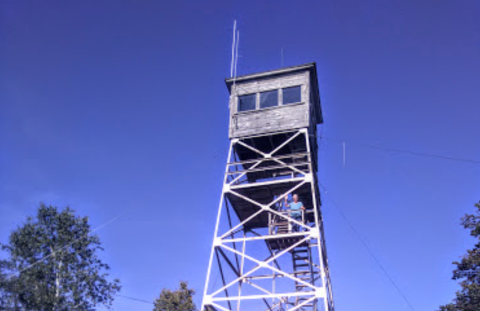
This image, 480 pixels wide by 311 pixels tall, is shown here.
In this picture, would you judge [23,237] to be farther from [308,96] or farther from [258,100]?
[308,96]

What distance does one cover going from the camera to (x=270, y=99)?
64.1 ft

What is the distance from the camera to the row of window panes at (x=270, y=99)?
1917 centimetres

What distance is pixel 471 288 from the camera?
20.4 meters

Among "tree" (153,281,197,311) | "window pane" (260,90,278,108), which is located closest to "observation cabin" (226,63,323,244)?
"window pane" (260,90,278,108)

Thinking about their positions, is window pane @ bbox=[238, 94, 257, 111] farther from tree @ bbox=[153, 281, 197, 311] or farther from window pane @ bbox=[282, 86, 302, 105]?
tree @ bbox=[153, 281, 197, 311]

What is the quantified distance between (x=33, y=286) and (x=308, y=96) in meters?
12.2

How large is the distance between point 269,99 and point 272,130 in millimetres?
1627

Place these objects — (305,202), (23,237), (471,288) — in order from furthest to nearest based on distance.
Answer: (471,288), (305,202), (23,237)

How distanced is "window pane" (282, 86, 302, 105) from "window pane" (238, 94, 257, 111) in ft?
4.42

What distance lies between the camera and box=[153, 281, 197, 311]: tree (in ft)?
108

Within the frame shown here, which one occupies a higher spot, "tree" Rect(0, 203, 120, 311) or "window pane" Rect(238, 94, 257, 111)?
"window pane" Rect(238, 94, 257, 111)

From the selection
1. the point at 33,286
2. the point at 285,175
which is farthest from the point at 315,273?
the point at 33,286

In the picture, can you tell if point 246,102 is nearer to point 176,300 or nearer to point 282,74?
Result: point 282,74

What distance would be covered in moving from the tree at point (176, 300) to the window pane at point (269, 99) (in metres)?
18.8
